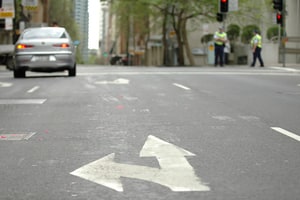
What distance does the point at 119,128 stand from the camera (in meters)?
8.98

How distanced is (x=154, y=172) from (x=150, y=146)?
4.87 ft

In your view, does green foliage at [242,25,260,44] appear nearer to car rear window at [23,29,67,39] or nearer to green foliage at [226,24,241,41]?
green foliage at [226,24,241,41]

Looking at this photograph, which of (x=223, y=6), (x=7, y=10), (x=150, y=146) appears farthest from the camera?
(x=223, y=6)

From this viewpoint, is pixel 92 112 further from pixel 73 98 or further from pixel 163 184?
pixel 163 184

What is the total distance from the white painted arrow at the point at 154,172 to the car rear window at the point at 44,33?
48.5ft

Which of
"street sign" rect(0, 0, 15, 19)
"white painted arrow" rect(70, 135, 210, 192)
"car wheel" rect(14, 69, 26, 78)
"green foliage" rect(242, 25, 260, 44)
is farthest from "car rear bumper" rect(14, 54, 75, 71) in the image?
"green foliage" rect(242, 25, 260, 44)

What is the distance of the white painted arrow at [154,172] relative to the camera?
5.39m

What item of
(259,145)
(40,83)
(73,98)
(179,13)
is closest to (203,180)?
(259,145)

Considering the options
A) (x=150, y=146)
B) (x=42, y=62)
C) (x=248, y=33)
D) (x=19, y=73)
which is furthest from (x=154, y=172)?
(x=248, y=33)

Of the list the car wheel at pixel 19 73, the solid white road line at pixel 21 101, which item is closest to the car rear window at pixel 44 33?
the car wheel at pixel 19 73

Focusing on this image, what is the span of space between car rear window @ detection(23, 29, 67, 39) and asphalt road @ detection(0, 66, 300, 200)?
726 cm

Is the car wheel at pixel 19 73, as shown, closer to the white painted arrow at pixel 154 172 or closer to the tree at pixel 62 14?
A: the white painted arrow at pixel 154 172

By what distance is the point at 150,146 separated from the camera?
7391 mm

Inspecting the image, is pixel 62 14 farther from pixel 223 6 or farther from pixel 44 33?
pixel 44 33
